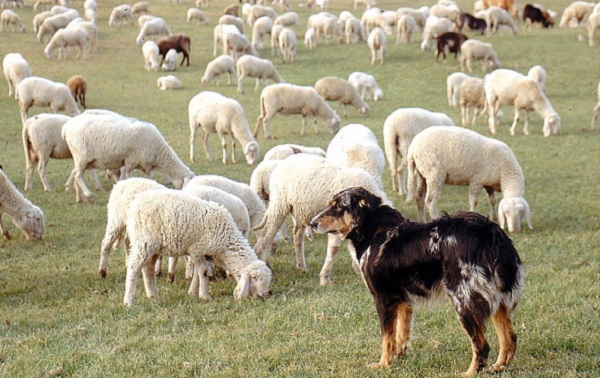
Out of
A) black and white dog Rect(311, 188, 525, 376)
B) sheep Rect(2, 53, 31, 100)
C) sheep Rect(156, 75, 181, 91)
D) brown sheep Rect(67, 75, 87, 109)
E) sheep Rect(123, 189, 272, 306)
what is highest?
black and white dog Rect(311, 188, 525, 376)

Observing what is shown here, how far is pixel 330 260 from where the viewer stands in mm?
8344

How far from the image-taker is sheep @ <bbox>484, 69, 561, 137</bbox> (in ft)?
62.6

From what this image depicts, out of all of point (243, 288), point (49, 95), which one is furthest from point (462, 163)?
point (49, 95)

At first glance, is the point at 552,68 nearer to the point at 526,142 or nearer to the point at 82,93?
the point at 526,142

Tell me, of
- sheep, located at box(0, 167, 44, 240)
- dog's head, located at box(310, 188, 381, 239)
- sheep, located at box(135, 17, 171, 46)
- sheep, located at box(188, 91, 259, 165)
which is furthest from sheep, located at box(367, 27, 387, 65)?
dog's head, located at box(310, 188, 381, 239)

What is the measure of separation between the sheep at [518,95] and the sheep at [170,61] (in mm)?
15270

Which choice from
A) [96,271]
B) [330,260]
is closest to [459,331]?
[330,260]

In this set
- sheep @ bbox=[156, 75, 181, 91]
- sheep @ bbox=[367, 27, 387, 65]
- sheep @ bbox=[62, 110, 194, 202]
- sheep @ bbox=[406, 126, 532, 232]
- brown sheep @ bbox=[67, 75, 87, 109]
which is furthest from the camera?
sheep @ bbox=[367, 27, 387, 65]

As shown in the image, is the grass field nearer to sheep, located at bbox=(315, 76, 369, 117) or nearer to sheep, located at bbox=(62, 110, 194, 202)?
sheep, located at bbox=(62, 110, 194, 202)

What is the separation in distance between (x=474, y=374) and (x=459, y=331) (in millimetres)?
1093

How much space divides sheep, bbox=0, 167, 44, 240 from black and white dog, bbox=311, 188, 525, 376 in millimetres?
7152

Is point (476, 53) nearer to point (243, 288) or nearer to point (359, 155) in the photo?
point (359, 155)

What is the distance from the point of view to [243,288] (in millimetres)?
7504

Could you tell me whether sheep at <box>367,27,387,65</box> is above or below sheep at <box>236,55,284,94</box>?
above
